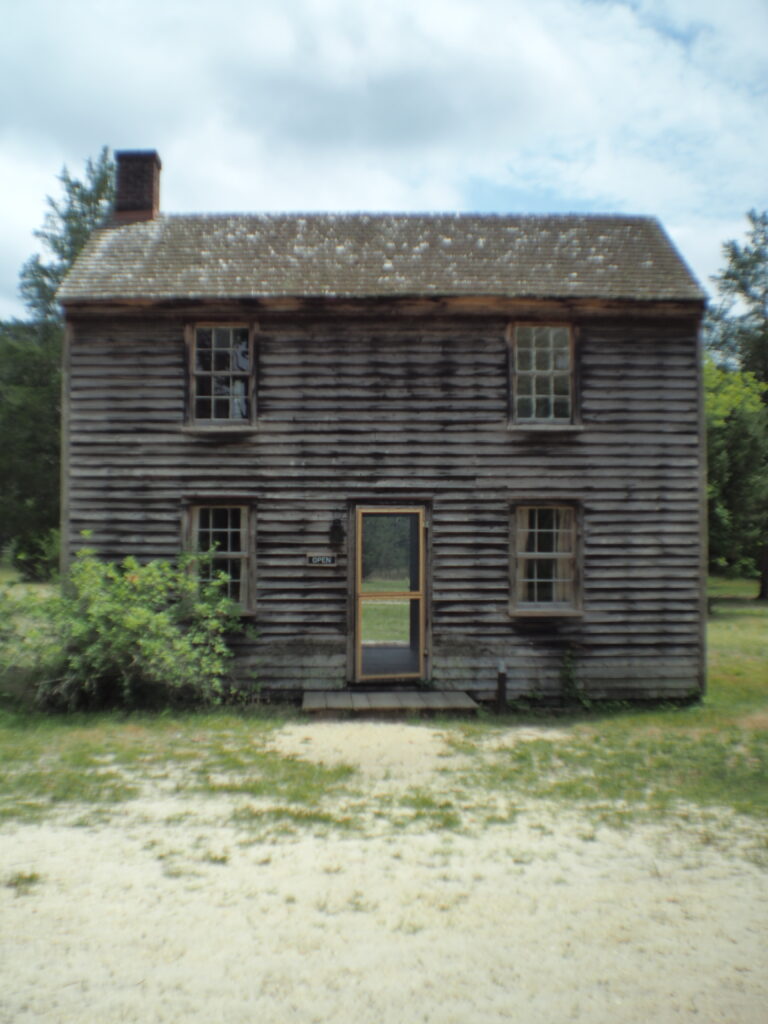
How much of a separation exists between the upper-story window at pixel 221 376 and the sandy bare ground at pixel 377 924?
6.97 m

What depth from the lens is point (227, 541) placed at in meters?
12.5

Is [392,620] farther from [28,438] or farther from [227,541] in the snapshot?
[28,438]

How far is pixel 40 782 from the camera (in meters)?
7.85

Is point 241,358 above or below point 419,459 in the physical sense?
above

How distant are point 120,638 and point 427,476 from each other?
197 inches

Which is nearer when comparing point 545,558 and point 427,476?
point 427,476

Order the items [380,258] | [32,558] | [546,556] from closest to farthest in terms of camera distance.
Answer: [546,556]
[380,258]
[32,558]

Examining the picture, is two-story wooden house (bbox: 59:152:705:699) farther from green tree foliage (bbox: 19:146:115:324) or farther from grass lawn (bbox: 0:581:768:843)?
green tree foliage (bbox: 19:146:115:324)

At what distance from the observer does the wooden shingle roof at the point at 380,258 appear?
12422mm

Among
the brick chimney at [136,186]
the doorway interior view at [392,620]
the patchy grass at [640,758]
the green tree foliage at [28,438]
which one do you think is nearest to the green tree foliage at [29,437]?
the green tree foliage at [28,438]

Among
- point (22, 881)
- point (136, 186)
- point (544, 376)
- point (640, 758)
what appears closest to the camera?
point (22, 881)

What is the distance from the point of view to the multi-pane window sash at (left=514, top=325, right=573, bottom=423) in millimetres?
12727

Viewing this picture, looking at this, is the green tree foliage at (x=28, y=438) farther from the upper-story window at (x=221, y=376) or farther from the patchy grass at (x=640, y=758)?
the patchy grass at (x=640, y=758)

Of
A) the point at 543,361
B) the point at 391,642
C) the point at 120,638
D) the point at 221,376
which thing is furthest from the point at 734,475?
the point at 120,638
